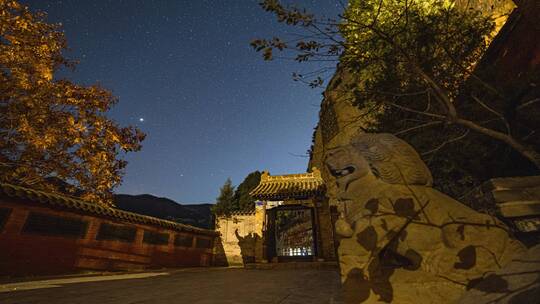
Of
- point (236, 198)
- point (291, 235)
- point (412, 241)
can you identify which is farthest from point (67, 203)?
point (236, 198)

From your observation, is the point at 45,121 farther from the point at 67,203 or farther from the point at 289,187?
the point at 289,187

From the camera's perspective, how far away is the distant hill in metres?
33.3

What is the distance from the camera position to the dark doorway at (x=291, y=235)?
13.2 m

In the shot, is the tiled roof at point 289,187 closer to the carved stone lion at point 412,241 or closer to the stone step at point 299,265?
the stone step at point 299,265

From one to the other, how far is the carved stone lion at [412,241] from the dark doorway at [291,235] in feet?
37.0

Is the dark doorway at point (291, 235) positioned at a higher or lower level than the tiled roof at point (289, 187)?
lower

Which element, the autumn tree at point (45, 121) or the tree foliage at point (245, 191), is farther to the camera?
the tree foliage at point (245, 191)

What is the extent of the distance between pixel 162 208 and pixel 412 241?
39.9 meters

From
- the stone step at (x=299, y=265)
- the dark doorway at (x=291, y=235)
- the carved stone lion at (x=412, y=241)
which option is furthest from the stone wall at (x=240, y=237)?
the carved stone lion at (x=412, y=241)

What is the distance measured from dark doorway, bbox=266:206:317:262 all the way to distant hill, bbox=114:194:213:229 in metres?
14.4

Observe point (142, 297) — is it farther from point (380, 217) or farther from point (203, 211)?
point (203, 211)

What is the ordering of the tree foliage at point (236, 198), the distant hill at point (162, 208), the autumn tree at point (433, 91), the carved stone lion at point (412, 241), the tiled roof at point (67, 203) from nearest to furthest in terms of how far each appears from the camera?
the carved stone lion at point (412, 241)
the autumn tree at point (433, 91)
the tiled roof at point (67, 203)
the tree foliage at point (236, 198)
the distant hill at point (162, 208)

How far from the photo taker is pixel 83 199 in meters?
7.83

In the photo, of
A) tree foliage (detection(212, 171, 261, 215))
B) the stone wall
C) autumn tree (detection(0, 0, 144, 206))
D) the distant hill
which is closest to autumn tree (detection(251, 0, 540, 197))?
autumn tree (detection(0, 0, 144, 206))
